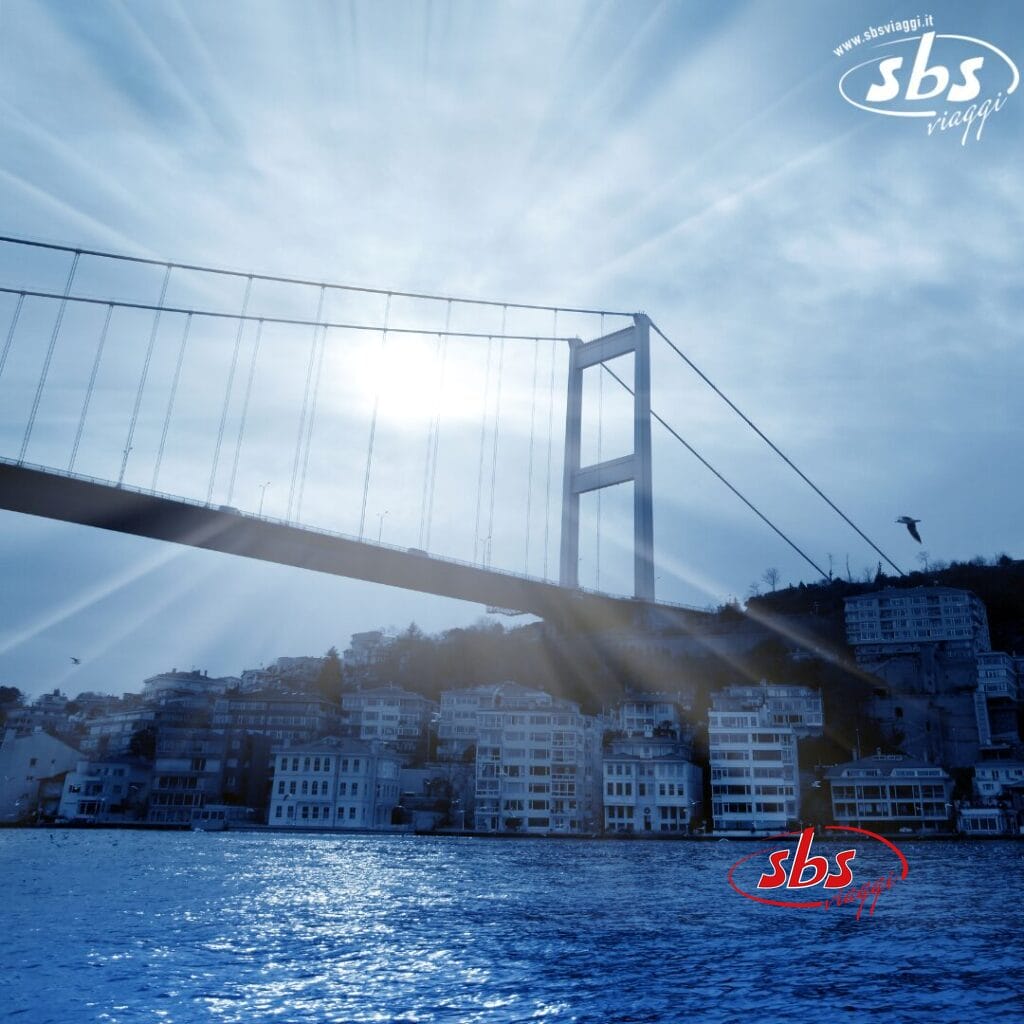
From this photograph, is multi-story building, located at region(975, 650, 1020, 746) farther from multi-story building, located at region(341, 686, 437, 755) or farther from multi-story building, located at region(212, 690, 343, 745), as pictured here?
multi-story building, located at region(212, 690, 343, 745)

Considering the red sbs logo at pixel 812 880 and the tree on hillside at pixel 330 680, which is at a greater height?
the tree on hillside at pixel 330 680

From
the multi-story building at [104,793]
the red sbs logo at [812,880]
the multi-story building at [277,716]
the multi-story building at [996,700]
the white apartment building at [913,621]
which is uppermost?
the white apartment building at [913,621]

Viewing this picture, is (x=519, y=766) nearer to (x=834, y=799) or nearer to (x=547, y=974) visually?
(x=834, y=799)

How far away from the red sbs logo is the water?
644 mm

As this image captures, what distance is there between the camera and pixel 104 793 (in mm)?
50406

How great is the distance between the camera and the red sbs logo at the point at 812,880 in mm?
18156

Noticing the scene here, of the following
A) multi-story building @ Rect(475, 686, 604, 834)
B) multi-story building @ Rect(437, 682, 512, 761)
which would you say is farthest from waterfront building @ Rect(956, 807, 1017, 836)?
multi-story building @ Rect(437, 682, 512, 761)

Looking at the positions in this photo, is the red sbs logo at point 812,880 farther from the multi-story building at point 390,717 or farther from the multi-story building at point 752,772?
the multi-story building at point 390,717

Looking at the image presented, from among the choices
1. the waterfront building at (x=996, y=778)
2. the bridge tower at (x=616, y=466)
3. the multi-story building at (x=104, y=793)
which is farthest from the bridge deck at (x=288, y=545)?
the multi-story building at (x=104, y=793)

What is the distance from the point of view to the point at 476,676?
68000 mm

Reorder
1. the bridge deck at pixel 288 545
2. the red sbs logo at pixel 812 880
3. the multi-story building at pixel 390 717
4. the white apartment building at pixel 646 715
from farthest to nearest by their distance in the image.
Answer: the multi-story building at pixel 390 717 < the white apartment building at pixel 646 715 < the bridge deck at pixel 288 545 < the red sbs logo at pixel 812 880

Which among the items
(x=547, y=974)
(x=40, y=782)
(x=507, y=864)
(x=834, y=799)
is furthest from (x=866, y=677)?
(x=547, y=974)

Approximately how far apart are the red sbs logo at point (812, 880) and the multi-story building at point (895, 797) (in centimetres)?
1045

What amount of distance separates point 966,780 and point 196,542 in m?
39.9
